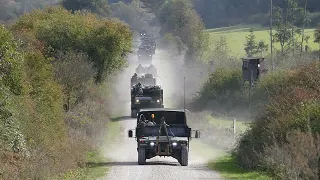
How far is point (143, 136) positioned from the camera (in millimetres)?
33969

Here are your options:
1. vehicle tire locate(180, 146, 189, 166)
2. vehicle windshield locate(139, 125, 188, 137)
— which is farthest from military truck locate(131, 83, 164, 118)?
vehicle tire locate(180, 146, 189, 166)

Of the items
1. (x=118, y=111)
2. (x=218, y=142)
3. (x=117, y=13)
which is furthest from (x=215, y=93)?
(x=117, y=13)

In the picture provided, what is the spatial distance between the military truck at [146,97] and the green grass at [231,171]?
21.9 m

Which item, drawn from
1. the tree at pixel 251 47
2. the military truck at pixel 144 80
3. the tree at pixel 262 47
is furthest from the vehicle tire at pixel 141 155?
the tree at pixel 251 47

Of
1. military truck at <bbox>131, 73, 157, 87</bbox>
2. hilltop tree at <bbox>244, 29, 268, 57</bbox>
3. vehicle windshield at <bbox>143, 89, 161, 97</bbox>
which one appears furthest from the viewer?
hilltop tree at <bbox>244, 29, 268, 57</bbox>

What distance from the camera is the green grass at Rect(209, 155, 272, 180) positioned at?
29.0 m

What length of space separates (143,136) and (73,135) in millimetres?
7565

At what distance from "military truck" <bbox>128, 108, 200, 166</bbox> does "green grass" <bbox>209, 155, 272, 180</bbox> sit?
1.66 metres

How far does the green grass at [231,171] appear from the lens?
29.0 metres

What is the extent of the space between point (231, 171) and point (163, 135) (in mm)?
3481

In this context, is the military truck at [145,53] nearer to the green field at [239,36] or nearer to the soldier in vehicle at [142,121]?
the green field at [239,36]

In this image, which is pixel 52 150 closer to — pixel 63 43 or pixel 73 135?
pixel 73 135

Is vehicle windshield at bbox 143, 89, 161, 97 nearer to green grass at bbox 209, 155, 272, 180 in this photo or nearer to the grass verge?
the grass verge

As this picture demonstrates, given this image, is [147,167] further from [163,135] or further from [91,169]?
[91,169]
